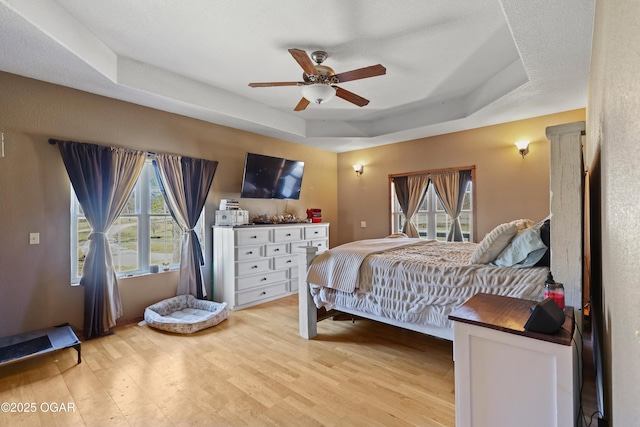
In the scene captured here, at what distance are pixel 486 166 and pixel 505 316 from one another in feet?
11.9

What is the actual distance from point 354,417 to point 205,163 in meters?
3.51

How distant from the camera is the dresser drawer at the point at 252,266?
13.3ft

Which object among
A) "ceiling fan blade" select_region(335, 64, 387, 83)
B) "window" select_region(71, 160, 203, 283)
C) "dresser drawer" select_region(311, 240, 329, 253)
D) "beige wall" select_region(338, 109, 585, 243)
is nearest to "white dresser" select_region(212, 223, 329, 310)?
"dresser drawer" select_region(311, 240, 329, 253)

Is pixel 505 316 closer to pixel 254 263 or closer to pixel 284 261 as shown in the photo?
pixel 254 263

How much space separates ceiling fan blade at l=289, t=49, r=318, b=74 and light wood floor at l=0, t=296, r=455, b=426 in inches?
99.8

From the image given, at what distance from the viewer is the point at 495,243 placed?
227 centimetres

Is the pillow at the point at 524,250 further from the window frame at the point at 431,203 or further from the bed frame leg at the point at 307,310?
the window frame at the point at 431,203

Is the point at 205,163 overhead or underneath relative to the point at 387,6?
underneath

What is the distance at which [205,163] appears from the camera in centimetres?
414

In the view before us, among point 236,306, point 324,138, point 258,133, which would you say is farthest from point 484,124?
point 236,306

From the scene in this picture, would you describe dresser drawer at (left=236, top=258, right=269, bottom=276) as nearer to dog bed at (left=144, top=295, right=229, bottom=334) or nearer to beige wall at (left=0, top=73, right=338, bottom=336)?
dog bed at (left=144, top=295, right=229, bottom=334)

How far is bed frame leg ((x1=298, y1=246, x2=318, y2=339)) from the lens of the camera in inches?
119

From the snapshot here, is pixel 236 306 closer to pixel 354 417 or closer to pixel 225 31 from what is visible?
pixel 354 417

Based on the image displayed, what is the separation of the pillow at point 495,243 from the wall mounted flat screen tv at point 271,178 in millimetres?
3283
